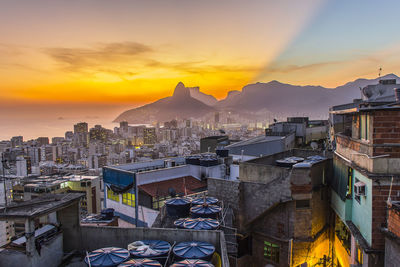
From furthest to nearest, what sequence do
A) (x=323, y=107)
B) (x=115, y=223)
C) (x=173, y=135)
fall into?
(x=323, y=107), (x=173, y=135), (x=115, y=223)

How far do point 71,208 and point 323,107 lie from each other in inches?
7991

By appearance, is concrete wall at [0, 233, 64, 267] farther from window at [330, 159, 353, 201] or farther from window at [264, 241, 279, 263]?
window at [330, 159, 353, 201]

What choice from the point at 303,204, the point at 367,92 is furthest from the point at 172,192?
the point at 367,92

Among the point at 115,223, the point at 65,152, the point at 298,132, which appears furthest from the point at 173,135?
the point at 115,223

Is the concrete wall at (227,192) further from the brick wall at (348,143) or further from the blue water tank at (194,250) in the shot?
the blue water tank at (194,250)

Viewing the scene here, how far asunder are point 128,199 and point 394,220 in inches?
498

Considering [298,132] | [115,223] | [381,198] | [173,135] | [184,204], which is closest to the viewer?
[381,198]

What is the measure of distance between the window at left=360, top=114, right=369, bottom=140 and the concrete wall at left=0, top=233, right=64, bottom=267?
8.55 meters

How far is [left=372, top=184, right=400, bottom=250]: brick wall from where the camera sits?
7348 millimetres

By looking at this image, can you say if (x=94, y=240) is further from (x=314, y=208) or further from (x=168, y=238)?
(x=314, y=208)

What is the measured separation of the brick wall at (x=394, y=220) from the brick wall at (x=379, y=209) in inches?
17.0

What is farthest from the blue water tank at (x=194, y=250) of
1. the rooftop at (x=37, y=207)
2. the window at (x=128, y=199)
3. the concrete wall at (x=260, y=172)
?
the window at (x=128, y=199)

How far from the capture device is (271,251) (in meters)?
12.0

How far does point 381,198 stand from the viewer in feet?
24.2
